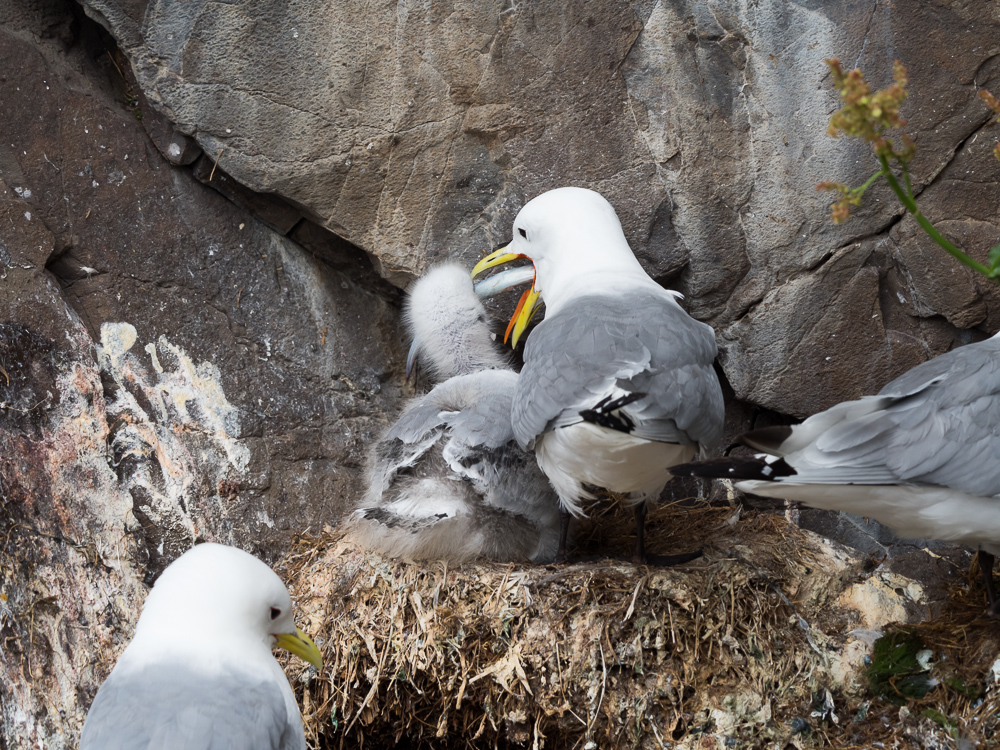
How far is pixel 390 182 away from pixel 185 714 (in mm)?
1800

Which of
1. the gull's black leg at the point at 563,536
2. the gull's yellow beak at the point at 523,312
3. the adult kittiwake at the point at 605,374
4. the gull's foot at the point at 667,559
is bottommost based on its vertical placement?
the gull's black leg at the point at 563,536

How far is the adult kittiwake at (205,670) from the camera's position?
181cm

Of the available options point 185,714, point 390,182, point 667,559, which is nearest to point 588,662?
point 667,559

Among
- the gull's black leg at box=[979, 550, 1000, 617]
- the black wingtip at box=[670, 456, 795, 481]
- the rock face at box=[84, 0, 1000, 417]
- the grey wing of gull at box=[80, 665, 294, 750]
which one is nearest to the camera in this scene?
the grey wing of gull at box=[80, 665, 294, 750]

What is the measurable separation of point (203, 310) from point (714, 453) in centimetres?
166

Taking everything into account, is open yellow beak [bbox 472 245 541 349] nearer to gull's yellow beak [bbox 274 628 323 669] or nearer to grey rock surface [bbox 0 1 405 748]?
grey rock surface [bbox 0 1 405 748]

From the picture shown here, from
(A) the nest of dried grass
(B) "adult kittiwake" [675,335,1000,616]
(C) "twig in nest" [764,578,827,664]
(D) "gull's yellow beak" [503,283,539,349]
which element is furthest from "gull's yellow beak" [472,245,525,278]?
(C) "twig in nest" [764,578,827,664]

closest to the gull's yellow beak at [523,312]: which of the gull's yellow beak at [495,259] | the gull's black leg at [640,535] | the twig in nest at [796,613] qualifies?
the gull's yellow beak at [495,259]

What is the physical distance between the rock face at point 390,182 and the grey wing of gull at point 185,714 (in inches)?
34.9

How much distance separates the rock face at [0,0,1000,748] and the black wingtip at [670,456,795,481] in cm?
103

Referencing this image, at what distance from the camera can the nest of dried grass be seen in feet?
7.96

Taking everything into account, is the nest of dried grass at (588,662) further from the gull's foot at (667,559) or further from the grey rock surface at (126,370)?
the grey rock surface at (126,370)

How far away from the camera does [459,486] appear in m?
2.69

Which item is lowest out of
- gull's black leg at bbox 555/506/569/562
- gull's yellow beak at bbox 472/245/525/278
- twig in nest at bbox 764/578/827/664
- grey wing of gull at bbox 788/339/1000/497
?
gull's black leg at bbox 555/506/569/562
